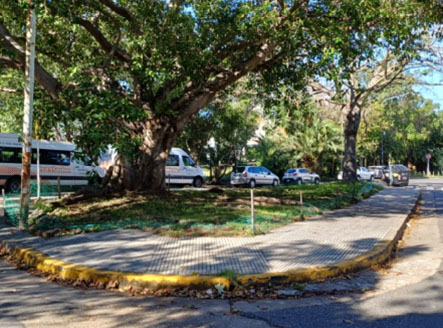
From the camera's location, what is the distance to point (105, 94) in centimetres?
956

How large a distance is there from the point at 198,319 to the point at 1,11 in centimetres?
1209

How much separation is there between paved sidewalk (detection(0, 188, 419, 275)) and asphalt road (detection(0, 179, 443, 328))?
0.72 m

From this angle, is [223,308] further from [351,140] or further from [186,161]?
[351,140]

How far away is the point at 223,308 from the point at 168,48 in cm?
812

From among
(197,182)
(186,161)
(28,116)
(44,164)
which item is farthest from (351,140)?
(28,116)

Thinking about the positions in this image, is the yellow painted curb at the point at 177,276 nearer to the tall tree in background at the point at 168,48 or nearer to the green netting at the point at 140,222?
the green netting at the point at 140,222

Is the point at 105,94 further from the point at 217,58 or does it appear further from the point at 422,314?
the point at 422,314

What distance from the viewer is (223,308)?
15.7ft

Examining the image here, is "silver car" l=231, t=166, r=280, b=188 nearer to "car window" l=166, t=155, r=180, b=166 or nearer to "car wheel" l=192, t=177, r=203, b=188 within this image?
"car wheel" l=192, t=177, r=203, b=188

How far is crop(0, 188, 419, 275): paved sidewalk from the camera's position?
6.03 metres

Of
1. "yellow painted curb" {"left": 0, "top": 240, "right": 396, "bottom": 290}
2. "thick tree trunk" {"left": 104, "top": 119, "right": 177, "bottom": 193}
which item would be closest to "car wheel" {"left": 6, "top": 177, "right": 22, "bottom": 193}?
"thick tree trunk" {"left": 104, "top": 119, "right": 177, "bottom": 193}

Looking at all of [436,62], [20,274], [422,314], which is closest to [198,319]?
[422,314]

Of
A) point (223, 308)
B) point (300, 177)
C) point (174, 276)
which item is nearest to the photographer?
point (223, 308)

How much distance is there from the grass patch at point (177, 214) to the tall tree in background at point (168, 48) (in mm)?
1477
